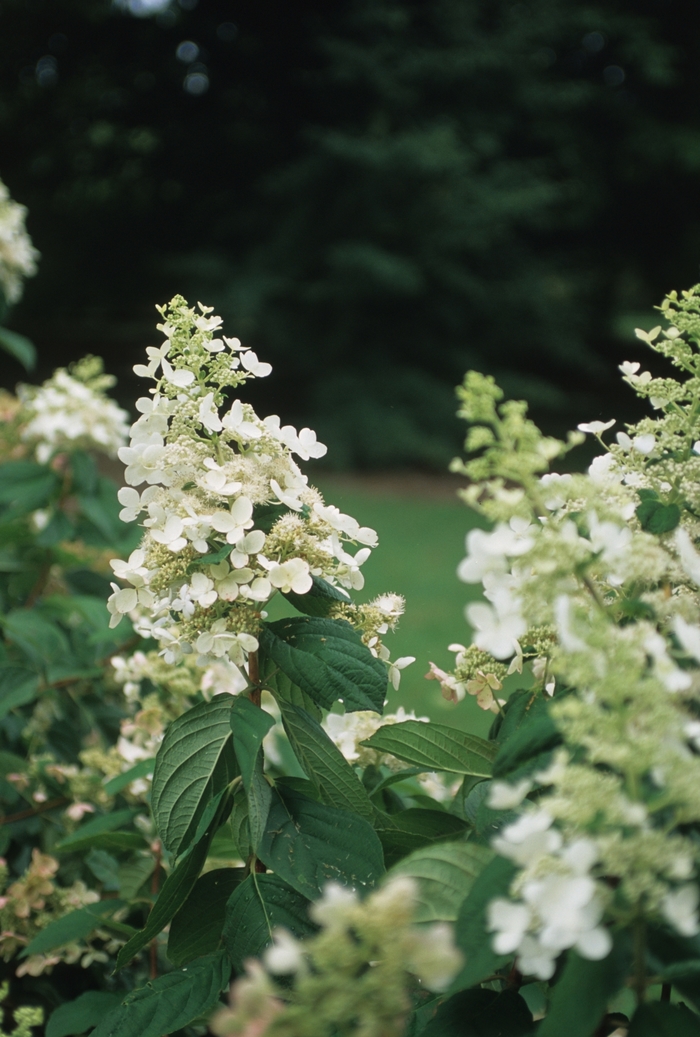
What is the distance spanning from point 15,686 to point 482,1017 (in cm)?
116

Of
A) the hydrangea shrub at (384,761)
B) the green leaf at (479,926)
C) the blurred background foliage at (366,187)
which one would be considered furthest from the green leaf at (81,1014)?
the blurred background foliage at (366,187)

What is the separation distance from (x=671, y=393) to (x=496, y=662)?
313 millimetres

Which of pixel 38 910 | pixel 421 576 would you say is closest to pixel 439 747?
pixel 38 910

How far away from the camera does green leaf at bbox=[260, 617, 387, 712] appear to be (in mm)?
843

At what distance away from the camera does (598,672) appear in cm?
55

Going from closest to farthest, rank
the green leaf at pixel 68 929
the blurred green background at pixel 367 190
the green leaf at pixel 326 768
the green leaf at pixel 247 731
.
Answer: the green leaf at pixel 247 731, the green leaf at pixel 326 768, the green leaf at pixel 68 929, the blurred green background at pixel 367 190

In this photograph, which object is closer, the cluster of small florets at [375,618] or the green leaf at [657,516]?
the green leaf at [657,516]

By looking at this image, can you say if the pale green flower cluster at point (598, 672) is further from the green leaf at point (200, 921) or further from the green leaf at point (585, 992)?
the green leaf at point (200, 921)

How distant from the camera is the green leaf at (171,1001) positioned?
84 cm

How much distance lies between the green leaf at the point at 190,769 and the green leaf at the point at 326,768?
0.23ft

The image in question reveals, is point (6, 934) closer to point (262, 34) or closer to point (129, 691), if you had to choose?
point (129, 691)

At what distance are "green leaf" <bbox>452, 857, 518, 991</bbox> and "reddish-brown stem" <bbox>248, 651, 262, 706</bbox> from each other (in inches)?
15.7

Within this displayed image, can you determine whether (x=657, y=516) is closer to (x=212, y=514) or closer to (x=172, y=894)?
(x=212, y=514)

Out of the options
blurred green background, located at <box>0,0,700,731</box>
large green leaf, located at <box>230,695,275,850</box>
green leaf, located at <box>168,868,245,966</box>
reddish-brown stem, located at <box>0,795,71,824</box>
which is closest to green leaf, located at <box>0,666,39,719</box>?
reddish-brown stem, located at <box>0,795,71,824</box>
